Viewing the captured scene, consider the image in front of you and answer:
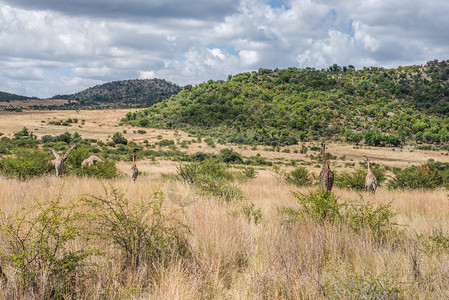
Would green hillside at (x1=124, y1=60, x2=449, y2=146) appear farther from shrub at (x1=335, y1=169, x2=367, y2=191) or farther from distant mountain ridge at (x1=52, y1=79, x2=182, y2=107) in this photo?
shrub at (x1=335, y1=169, x2=367, y2=191)

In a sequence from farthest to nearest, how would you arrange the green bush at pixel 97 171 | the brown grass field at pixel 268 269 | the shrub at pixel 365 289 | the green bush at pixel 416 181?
the green bush at pixel 416 181
the green bush at pixel 97 171
the brown grass field at pixel 268 269
the shrub at pixel 365 289

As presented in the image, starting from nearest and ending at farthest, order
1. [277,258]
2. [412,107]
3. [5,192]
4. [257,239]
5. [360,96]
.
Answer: [277,258] → [257,239] → [5,192] → [412,107] → [360,96]

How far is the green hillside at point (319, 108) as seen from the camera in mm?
82438

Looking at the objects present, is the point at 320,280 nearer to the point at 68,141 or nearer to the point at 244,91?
the point at 68,141

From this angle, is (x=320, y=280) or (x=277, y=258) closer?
(x=320, y=280)

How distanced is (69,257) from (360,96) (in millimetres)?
113362

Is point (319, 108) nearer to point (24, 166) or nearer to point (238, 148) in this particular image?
point (238, 148)

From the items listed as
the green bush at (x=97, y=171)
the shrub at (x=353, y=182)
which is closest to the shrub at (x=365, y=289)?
the green bush at (x=97, y=171)

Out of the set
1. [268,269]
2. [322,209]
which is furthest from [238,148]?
[268,269]

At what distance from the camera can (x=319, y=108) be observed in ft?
315

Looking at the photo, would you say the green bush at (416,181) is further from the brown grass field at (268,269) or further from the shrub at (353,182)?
the brown grass field at (268,269)

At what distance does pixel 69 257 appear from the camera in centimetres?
358

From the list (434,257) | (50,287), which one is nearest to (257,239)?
(434,257)

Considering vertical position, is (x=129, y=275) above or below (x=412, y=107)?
below
